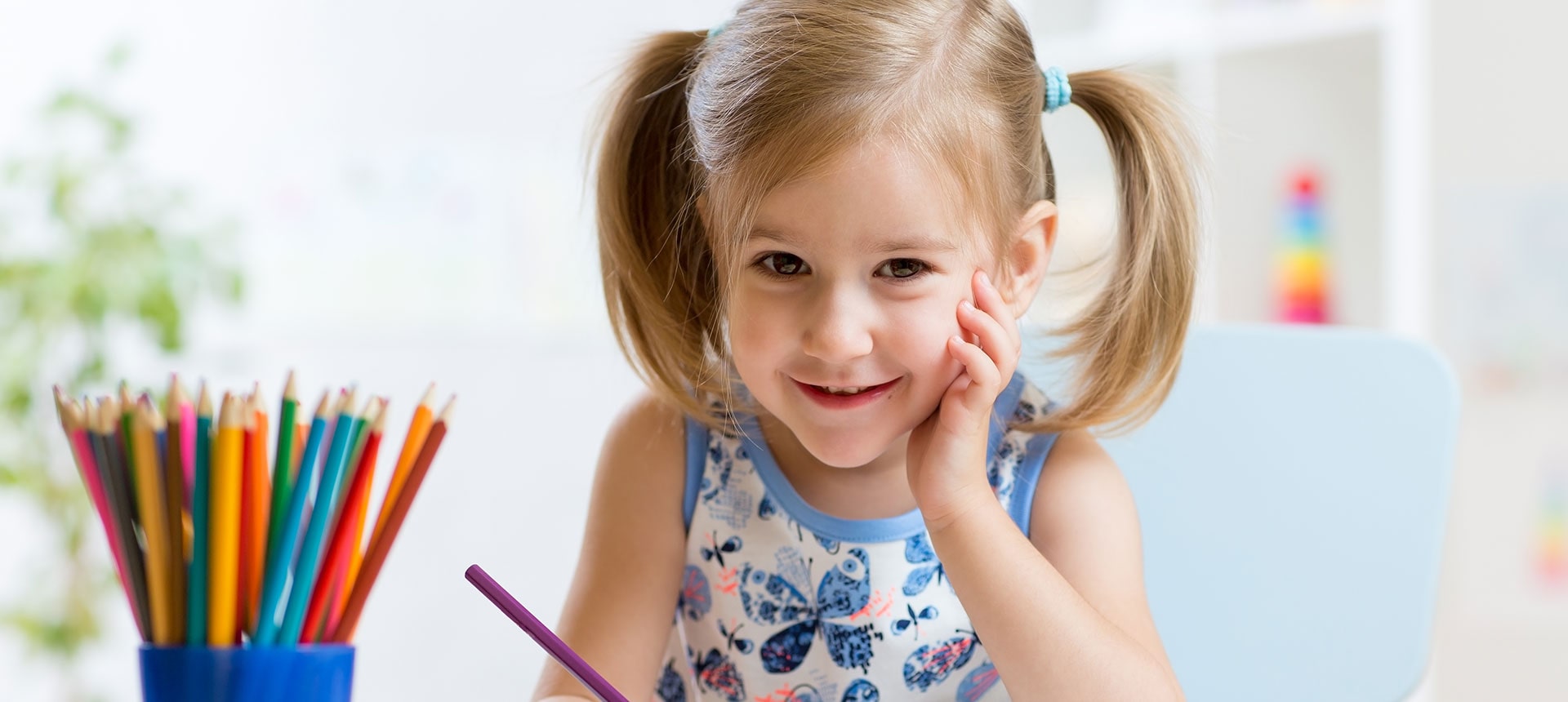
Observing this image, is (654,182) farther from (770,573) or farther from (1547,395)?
(1547,395)

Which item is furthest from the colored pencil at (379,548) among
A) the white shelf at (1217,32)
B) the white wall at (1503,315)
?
the white wall at (1503,315)

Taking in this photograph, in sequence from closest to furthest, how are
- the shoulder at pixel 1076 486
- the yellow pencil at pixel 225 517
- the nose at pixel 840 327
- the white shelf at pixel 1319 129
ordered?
the yellow pencil at pixel 225 517
the nose at pixel 840 327
the shoulder at pixel 1076 486
the white shelf at pixel 1319 129

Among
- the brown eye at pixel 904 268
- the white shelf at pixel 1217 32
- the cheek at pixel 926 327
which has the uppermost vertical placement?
the white shelf at pixel 1217 32

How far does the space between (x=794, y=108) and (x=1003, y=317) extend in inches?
5.2

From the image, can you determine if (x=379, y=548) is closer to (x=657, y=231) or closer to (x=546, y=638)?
(x=546, y=638)

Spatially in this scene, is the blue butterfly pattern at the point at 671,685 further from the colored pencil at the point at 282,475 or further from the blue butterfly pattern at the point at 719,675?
the colored pencil at the point at 282,475

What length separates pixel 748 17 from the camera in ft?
2.00

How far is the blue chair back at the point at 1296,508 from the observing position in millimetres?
695

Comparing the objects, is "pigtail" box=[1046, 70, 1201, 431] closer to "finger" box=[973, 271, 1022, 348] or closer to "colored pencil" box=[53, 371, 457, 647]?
"finger" box=[973, 271, 1022, 348]

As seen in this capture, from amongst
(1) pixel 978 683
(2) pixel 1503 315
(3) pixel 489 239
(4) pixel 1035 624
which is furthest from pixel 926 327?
(3) pixel 489 239

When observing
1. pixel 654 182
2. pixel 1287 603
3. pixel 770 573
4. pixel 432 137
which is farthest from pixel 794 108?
pixel 432 137

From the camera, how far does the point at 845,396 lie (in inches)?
23.5

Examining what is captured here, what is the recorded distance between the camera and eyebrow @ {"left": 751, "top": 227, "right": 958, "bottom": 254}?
557 millimetres

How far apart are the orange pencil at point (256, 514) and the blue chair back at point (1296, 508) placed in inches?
20.0
